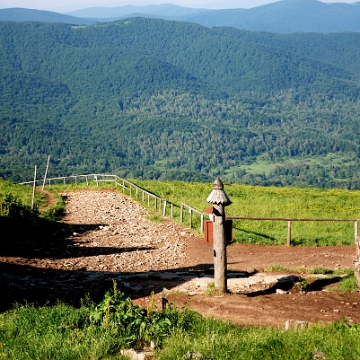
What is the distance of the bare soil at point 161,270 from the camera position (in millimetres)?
13250

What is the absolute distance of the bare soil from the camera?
43.5ft

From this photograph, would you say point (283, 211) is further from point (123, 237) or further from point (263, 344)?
point (263, 344)

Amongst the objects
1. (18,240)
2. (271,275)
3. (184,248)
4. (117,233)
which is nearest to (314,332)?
(271,275)

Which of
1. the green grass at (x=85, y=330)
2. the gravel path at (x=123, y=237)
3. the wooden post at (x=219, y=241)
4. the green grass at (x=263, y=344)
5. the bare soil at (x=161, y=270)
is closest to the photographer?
the green grass at (x=263, y=344)

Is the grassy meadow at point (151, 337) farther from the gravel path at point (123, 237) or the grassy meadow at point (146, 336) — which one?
the gravel path at point (123, 237)

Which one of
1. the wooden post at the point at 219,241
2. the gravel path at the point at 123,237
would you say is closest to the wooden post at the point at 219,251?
the wooden post at the point at 219,241

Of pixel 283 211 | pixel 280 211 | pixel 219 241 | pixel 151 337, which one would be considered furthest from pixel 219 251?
pixel 283 211

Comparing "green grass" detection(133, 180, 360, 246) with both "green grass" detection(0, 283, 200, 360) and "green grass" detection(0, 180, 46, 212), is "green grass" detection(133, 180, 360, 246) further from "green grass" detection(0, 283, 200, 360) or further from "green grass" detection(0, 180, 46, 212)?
"green grass" detection(0, 283, 200, 360)

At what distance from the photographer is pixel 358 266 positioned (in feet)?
49.1

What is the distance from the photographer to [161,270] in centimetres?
1905

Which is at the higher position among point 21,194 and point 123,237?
point 123,237

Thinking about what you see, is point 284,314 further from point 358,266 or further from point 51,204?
point 51,204

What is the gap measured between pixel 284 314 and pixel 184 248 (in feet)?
32.9

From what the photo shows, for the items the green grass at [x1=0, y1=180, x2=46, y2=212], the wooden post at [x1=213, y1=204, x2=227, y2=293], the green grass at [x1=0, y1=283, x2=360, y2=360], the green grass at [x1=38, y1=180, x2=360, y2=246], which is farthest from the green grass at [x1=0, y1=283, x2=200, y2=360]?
the green grass at [x1=0, y1=180, x2=46, y2=212]
